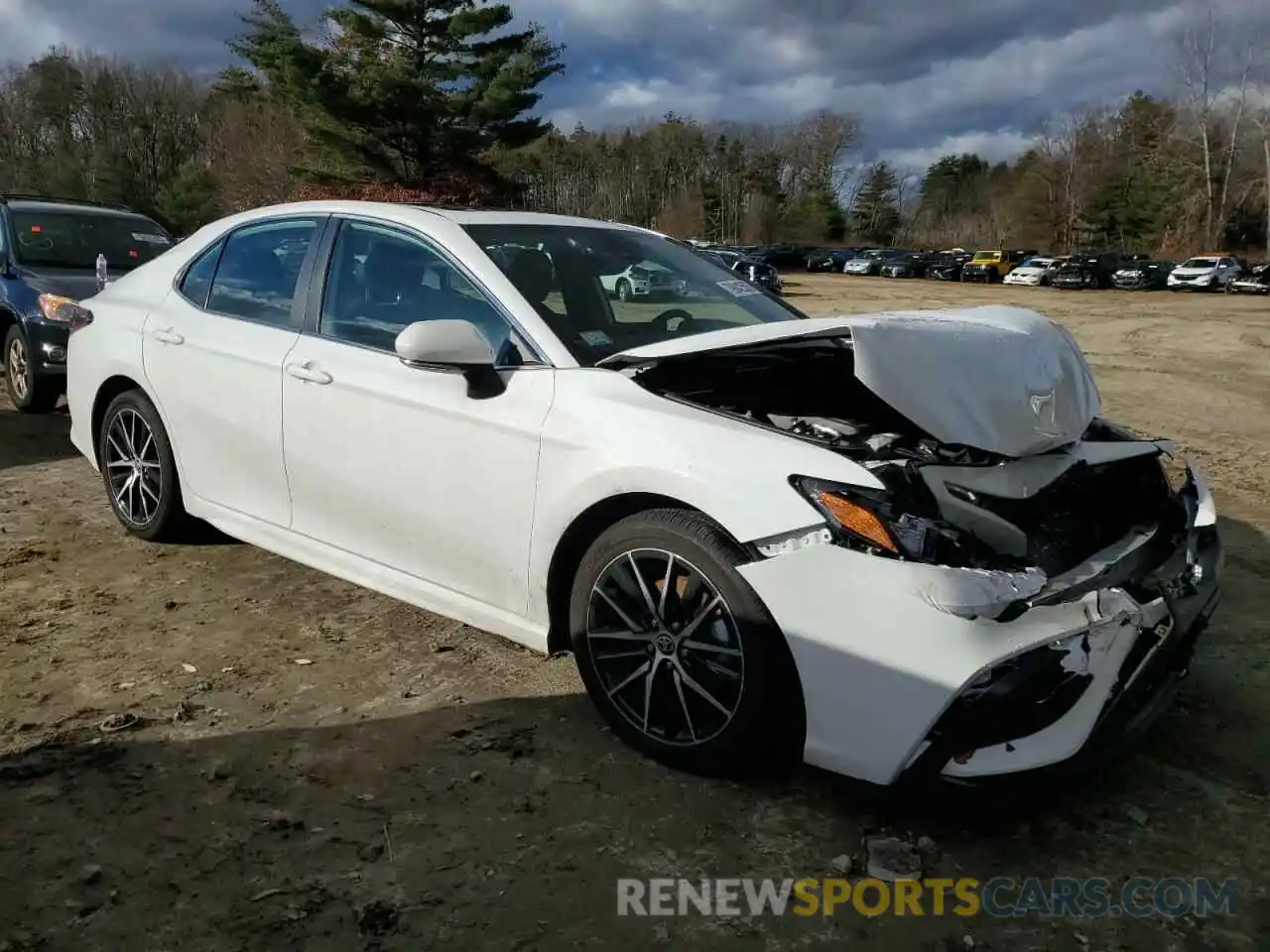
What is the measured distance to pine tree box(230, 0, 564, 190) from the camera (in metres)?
37.1

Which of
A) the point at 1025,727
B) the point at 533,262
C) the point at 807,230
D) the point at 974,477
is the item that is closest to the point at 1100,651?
the point at 1025,727

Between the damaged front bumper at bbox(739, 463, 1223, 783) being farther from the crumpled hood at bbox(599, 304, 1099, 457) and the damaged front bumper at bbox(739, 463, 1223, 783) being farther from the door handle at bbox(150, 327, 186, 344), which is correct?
the door handle at bbox(150, 327, 186, 344)

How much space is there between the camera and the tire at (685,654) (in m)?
2.64

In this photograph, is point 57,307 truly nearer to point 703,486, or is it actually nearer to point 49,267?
point 49,267

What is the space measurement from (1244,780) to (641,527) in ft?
6.22

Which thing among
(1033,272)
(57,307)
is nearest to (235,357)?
(57,307)

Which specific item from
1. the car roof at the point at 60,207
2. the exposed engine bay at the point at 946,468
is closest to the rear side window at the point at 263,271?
the exposed engine bay at the point at 946,468

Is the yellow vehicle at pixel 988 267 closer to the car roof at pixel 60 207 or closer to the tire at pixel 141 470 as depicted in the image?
the car roof at pixel 60 207

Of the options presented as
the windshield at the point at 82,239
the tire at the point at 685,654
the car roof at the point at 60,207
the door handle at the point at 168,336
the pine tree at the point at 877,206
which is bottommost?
the tire at the point at 685,654

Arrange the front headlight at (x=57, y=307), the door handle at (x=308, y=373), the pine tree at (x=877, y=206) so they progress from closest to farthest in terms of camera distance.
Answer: the door handle at (x=308, y=373), the front headlight at (x=57, y=307), the pine tree at (x=877, y=206)

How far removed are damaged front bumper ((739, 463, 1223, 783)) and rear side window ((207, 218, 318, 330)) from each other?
2379 millimetres

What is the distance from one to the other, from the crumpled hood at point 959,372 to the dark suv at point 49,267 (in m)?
6.05

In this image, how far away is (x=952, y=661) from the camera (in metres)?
2.36

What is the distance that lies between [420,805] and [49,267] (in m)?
7.16
